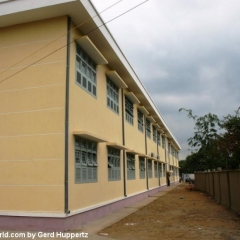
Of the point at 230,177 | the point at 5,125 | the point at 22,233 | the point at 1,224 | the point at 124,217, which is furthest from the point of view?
the point at 230,177

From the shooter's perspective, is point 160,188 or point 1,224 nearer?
point 1,224

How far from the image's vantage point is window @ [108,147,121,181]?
530 inches

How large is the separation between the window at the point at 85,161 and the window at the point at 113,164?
1963 mm

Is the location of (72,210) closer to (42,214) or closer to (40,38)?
(42,214)

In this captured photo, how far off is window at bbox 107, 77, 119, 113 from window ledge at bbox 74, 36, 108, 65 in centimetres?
209

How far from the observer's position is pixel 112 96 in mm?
14609

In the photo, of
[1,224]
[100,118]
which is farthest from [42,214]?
[100,118]

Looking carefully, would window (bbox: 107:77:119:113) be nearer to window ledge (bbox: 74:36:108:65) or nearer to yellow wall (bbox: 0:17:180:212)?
window ledge (bbox: 74:36:108:65)

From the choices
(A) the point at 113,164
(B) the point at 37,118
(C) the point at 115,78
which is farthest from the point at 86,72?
(A) the point at 113,164

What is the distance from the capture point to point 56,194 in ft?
28.4

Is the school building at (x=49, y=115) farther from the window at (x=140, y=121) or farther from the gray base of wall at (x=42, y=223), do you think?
the window at (x=140, y=121)

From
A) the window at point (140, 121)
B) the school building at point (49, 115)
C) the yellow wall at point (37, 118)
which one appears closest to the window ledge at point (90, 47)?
the school building at point (49, 115)

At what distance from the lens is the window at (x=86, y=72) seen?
34.1 ft

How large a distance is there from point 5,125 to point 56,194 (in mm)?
2838
